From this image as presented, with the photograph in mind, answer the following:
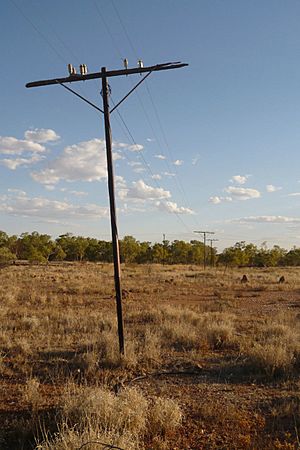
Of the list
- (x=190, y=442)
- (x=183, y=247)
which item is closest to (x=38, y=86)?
(x=190, y=442)

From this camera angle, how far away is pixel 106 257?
107 m

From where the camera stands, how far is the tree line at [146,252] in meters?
82.0

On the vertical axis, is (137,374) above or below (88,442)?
below

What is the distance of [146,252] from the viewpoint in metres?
102

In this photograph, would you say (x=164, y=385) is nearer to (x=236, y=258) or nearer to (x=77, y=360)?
(x=77, y=360)

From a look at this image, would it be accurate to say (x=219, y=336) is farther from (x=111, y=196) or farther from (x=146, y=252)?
(x=146, y=252)

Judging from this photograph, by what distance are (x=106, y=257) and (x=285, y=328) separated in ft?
313

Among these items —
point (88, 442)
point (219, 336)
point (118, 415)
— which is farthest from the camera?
point (219, 336)

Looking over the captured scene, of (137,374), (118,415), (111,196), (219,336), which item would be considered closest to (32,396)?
(118,415)

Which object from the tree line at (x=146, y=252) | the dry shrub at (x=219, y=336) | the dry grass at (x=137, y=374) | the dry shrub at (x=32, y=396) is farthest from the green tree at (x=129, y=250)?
the dry shrub at (x=32, y=396)

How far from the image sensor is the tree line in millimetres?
82000

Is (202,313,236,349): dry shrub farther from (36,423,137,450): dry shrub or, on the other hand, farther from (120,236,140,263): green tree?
(120,236,140,263): green tree

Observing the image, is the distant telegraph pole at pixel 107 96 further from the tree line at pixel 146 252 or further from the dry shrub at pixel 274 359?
the tree line at pixel 146 252

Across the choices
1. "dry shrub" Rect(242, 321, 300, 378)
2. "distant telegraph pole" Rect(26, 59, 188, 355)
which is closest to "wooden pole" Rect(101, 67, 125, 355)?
"distant telegraph pole" Rect(26, 59, 188, 355)
